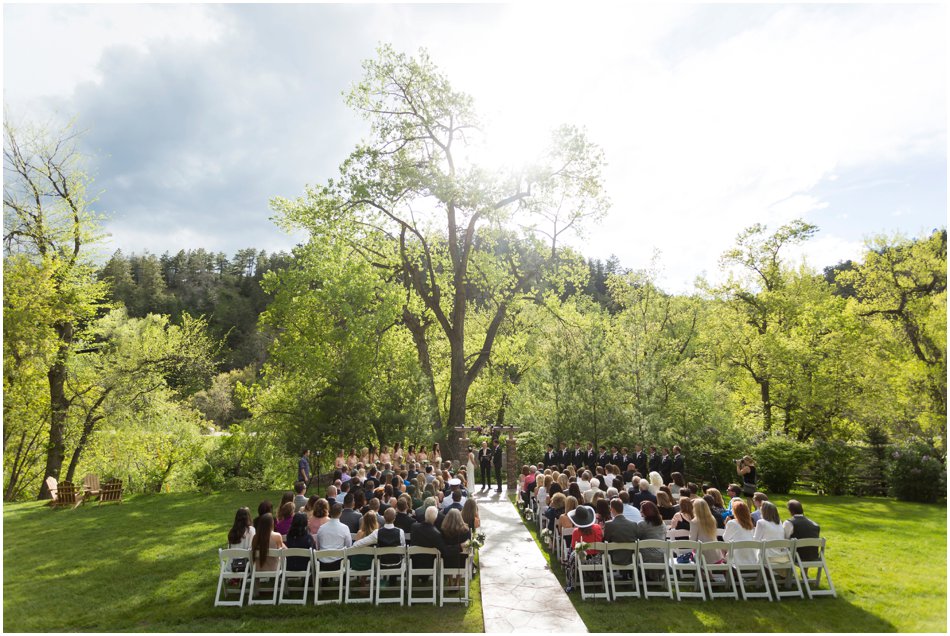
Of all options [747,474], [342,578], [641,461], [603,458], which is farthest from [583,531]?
[641,461]

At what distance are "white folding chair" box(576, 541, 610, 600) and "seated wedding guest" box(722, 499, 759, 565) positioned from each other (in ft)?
6.01

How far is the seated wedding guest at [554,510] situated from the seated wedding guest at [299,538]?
3975 mm

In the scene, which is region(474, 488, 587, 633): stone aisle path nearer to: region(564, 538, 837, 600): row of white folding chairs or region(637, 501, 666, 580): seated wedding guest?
region(564, 538, 837, 600): row of white folding chairs

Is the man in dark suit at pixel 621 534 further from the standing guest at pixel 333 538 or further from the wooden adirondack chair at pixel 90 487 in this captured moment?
the wooden adirondack chair at pixel 90 487

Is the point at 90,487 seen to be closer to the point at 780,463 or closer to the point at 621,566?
the point at 621,566

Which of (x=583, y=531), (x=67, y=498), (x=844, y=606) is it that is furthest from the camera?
(x=67, y=498)

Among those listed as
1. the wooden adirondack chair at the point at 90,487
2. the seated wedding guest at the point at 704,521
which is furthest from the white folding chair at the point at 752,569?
the wooden adirondack chair at the point at 90,487

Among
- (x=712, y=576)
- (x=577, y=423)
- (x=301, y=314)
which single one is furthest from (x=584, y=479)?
(x=301, y=314)

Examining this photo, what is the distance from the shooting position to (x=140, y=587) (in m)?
8.11

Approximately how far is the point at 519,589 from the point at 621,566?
5.10ft

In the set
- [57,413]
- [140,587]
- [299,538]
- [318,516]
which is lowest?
[140,587]

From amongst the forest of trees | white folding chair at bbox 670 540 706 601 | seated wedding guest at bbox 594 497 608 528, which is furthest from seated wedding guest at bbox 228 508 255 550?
the forest of trees

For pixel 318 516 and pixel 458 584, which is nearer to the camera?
pixel 458 584

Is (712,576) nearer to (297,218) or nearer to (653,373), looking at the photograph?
(653,373)
